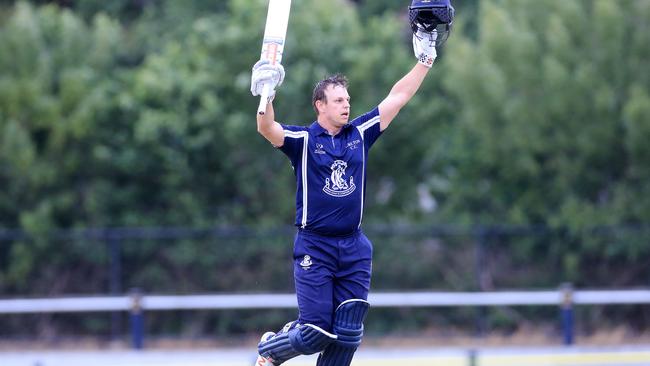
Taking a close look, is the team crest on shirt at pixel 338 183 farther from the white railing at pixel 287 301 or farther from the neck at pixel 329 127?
the white railing at pixel 287 301

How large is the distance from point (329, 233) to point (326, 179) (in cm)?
38

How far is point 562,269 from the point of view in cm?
1703

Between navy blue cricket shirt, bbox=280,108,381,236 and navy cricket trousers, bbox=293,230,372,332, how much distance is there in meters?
0.09

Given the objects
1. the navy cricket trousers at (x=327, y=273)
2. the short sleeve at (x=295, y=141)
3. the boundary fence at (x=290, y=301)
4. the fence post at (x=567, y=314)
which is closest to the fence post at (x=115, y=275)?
the boundary fence at (x=290, y=301)

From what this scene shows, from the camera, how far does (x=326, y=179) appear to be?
7.66 metres

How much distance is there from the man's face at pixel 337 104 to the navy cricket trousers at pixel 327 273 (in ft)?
2.68

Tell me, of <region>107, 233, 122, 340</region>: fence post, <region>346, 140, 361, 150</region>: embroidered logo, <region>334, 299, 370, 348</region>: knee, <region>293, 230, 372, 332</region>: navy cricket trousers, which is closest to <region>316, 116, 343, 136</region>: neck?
<region>346, 140, 361, 150</region>: embroidered logo

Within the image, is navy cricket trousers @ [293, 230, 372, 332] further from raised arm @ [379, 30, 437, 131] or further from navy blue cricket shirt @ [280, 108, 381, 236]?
raised arm @ [379, 30, 437, 131]

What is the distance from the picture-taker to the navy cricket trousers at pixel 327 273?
766cm

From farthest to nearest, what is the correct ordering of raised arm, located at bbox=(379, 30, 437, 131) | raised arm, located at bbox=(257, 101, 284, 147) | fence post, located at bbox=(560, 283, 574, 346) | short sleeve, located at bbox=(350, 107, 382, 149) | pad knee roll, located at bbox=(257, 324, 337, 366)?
fence post, located at bbox=(560, 283, 574, 346)
raised arm, located at bbox=(379, 30, 437, 131)
short sleeve, located at bbox=(350, 107, 382, 149)
pad knee roll, located at bbox=(257, 324, 337, 366)
raised arm, located at bbox=(257, 101, 284, 147)

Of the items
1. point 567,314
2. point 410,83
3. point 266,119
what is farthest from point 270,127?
point 567,314

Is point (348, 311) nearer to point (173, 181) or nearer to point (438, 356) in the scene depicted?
point (438, 356)

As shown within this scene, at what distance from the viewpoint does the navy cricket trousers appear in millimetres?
7656

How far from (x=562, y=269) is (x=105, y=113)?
7475 millimetres
